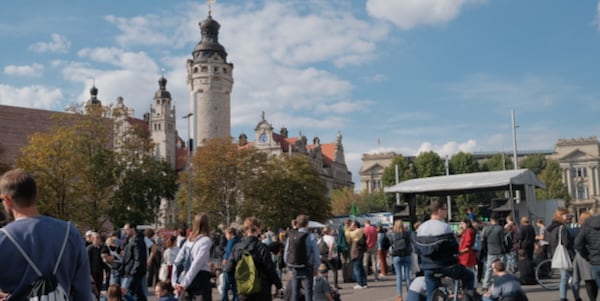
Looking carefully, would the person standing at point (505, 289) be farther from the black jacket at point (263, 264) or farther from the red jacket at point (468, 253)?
the black jacket at point (263, 264)

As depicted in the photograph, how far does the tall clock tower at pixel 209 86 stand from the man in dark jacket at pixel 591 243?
84157 millimetres

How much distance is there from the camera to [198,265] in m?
8.16

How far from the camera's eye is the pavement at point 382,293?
43.8ft

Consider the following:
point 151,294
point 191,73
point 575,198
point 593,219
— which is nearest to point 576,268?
point 593,219

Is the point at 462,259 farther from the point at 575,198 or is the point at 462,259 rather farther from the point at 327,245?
the point at 575,198

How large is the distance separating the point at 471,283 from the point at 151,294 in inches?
473

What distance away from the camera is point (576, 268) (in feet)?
35.2

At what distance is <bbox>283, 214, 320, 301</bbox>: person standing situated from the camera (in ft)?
35.1

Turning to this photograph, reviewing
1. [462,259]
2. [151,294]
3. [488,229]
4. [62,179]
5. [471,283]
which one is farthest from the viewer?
[62,179]

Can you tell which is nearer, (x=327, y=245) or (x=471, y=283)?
(x=471, y=283)

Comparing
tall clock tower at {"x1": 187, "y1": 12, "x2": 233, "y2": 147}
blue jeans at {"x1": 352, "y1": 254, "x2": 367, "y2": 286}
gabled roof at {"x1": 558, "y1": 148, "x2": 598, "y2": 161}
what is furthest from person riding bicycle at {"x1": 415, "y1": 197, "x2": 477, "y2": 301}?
gabled roof at {"x1": 558, "y1": 148, "x2": 598, "y2": 161}

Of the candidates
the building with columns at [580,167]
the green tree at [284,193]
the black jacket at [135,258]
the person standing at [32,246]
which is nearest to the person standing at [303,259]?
the black jacket at [135,258]

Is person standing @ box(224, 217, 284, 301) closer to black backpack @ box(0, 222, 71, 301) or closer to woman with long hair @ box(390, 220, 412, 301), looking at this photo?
black backpack @ box(0, 222, 71, 301)

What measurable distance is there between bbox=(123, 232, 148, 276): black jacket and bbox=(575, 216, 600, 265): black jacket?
7877mm
